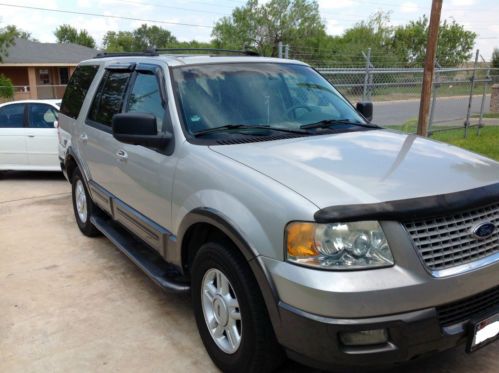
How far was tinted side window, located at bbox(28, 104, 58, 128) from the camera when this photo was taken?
9.27 meters

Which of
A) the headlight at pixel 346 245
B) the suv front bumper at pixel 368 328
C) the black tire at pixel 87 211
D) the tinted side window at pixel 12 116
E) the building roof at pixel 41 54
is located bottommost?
the black tire at pixel 87 211

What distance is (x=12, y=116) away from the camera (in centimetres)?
950

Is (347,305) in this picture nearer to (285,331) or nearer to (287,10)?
(285,331)

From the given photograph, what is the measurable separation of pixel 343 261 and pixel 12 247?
4.48 meters

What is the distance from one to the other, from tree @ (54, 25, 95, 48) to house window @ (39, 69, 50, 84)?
47.0m

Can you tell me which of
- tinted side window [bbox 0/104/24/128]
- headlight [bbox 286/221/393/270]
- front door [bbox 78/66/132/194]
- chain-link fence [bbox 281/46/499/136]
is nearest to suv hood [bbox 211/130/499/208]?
headlight [bbox 286/221/393/270]

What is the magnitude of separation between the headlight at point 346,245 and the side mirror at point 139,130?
1.45m

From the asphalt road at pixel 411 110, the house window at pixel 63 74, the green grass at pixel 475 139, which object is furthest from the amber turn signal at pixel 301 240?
the house window at pixel 63 74

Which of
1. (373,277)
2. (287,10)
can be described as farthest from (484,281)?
(287,10)

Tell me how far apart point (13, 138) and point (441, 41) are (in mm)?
47887

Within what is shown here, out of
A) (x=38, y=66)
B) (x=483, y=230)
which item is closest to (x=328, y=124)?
(x=483, y=230)

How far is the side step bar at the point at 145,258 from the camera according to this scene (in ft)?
11.6

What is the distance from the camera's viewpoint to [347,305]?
7.61ft

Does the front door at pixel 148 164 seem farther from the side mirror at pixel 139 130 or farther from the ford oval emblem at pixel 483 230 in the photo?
the ford oval emblem at pixel 483 230
